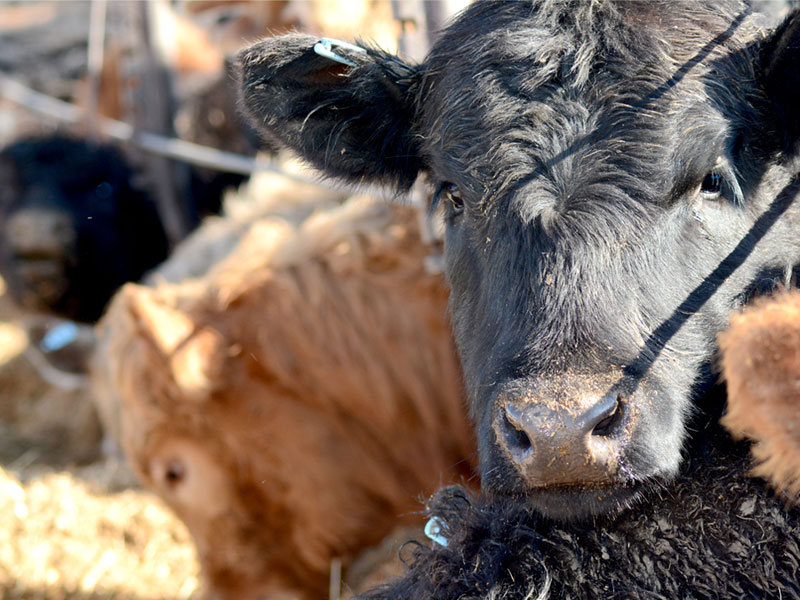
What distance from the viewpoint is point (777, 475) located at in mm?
1460

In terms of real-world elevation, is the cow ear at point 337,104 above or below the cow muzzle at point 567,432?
above

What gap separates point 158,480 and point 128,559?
25.1 inches

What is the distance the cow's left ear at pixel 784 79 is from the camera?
2.12 m

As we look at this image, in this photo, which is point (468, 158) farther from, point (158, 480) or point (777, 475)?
point (158, 480)

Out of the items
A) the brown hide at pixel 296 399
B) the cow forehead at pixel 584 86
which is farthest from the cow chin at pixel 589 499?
the brown hide at pixel 296 399

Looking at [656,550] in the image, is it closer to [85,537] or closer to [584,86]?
[584,86]

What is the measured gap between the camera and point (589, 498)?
1.79 metres


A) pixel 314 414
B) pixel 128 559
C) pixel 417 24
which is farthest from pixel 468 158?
pixel 128 559

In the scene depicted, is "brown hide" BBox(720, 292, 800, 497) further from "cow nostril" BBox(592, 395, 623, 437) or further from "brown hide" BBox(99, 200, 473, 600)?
"brown hide" BBox(99, 200, 473, 600)

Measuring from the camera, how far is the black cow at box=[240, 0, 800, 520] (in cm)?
176

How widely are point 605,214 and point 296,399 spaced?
8.11 feet

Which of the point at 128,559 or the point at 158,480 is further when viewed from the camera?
the point at 128,559

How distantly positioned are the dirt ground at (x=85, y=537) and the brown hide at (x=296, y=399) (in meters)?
0.47

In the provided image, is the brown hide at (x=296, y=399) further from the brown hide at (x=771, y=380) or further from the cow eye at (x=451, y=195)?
the brown hide at (x=771, y=380)
